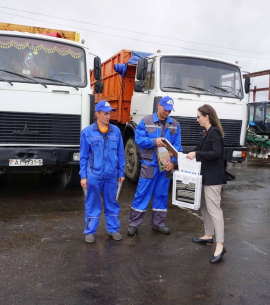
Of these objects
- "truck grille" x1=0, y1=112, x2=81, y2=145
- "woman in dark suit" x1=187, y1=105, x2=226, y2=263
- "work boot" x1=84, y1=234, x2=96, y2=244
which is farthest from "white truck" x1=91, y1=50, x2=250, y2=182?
"work boot" x1=84, y1=234, x2=96, y2=244

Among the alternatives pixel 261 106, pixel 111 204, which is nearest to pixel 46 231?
pixel 111 204

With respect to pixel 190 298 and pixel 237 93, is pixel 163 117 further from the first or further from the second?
pixel 237 93

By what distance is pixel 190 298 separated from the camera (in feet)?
9.52

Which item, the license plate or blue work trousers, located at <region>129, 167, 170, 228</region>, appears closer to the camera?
blue work trousers, located at <region>129, 167, 170, 228</region>

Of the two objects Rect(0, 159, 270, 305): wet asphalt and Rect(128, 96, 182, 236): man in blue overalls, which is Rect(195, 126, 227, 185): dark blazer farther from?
Rect(0, 159, 270, 305): wet asphalt

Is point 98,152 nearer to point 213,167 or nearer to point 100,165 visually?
point 100,165

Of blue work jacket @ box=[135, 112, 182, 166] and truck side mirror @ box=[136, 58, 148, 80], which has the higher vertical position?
truck side mirror @ box=[136, 58, 148, 80]

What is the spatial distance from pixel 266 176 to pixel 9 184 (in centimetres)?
663

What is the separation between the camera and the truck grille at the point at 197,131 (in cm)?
663

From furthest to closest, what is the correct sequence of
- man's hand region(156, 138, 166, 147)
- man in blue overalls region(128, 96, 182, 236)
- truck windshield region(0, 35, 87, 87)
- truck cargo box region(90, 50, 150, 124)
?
1. truck cargo box region(90, 50, 150, 124)
2. truck windshield region(0, 35, 87, 87)
3. man in blue overalls region(128, 96, 182, 236)
4. man's hand region(156, 138, 166, 147)

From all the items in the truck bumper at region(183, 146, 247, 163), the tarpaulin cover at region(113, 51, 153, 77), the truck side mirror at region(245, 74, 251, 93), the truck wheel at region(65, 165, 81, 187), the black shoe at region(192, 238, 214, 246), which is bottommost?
the black shoe at region(192, 238, 214, 246)

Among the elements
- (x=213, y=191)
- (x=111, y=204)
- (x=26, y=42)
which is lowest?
(x=111, y=204)

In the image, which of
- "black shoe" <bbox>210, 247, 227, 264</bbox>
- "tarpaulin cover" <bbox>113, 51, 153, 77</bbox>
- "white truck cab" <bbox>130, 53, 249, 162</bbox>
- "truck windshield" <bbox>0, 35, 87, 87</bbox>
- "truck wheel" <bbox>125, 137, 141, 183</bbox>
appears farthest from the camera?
"tarpaulin cover" <bbox>113, 51, 153, 77</bbox>

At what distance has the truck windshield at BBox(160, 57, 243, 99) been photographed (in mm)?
6629
